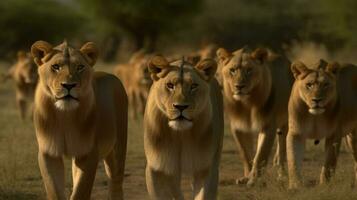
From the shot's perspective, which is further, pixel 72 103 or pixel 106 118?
pixel 106 118

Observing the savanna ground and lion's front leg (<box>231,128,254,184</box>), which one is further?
lion's front leg (<box>231,128,254,184</box>)

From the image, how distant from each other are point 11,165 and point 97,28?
948 inches

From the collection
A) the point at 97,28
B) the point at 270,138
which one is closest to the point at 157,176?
the point at 270,138

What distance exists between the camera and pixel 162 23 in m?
29.6

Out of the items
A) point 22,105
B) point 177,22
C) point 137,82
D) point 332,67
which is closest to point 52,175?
point 332,67

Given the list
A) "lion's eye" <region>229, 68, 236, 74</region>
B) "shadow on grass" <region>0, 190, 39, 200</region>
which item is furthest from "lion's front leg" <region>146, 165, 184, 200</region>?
"lion's eye" <region>229, 68, 236, 74</region>

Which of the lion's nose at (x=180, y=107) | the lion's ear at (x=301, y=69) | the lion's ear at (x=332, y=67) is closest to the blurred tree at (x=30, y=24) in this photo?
the lion's ear at (x=301, y=69)

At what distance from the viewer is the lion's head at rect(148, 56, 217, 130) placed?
4934 millimetres

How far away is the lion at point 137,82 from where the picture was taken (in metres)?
14.4

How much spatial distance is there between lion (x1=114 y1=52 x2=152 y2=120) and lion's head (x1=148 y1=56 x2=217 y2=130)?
8671 mm

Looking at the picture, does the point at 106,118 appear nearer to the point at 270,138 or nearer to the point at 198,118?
the point at 198,118

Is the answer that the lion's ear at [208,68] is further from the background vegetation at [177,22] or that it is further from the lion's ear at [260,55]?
the background vegetation at [177,22]

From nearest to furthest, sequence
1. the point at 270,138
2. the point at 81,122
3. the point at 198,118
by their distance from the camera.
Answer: the point at 198,118 → the point at 81,122 → the point at 270,138

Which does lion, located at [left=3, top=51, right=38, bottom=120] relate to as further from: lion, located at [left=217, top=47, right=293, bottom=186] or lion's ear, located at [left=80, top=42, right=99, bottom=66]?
lion's ear, located at [left=80, top=42, right=99, bottom=66]
